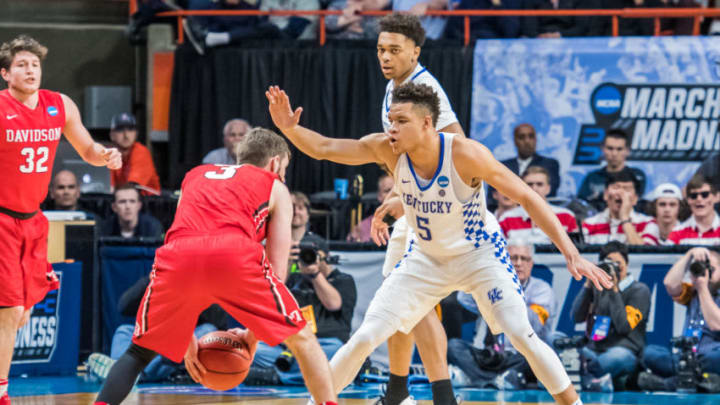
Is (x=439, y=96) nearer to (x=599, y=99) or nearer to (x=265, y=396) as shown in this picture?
(x=265, y=396)

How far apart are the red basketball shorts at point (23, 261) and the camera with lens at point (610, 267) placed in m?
4.08

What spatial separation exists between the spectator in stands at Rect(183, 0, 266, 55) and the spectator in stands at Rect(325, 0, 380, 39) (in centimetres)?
67

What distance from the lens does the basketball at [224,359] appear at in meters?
4.92

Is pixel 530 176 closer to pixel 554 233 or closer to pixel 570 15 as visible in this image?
pixel 570 15

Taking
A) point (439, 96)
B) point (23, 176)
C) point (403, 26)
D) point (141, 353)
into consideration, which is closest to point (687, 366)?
point (439, 96)

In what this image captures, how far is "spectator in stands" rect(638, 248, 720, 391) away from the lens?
8.09 metres

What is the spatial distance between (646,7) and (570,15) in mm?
954

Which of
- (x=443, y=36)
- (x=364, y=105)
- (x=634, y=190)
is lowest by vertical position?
(x=634, y=190)

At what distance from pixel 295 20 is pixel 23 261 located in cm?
647

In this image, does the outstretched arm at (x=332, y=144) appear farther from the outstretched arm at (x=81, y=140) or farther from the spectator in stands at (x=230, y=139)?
the spectator in stands at (x=230, y=139)

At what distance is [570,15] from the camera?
11984 mm

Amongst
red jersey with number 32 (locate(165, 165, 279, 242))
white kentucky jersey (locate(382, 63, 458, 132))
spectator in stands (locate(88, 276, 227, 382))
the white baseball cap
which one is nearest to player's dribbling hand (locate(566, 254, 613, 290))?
white kentucky jersey (locate(382, 63, 458, 132))

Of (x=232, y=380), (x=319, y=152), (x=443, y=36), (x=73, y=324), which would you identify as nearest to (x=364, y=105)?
(x=443, y=36)

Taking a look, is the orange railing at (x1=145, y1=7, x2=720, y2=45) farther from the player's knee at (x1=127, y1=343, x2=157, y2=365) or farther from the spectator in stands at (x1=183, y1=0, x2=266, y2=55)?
the player's knee at (x1=127, y1=343, x2=157, y2=365)
